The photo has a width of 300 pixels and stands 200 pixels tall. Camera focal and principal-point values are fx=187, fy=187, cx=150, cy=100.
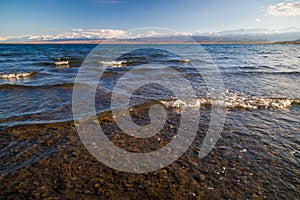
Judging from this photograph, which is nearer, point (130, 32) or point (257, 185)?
point (257, 185)

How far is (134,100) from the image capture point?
9562mm

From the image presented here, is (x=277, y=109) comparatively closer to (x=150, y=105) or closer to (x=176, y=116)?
(x=176, y=116)

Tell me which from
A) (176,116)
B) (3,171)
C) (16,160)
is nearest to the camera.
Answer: (3,171)

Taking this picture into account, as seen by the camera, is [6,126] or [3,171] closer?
[3,171]

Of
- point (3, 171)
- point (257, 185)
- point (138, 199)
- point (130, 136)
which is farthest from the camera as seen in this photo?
point (130, 136)

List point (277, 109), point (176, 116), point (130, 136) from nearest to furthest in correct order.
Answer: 1. point (130, 136)
2. point (176, 116)
3. point (277, 109)

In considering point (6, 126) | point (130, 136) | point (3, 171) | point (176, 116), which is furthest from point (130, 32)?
point (3, 171)

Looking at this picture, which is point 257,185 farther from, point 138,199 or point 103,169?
point 103,169

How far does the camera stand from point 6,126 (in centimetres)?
639

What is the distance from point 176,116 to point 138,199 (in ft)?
14.6

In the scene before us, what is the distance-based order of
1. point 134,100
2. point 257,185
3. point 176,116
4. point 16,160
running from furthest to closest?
1. point 134,100
2. point 176,116
3. point 16,160
4. point 257,185

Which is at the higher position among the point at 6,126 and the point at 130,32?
the point at 130,32

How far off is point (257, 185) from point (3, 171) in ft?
18.5

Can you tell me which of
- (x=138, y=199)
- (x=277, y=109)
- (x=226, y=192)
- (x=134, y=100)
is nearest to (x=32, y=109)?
(x=134, y=100)
